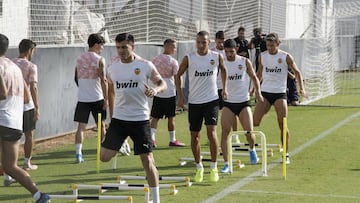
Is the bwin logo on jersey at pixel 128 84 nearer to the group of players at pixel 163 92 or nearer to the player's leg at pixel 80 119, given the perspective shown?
the group of players at pixel 163 92

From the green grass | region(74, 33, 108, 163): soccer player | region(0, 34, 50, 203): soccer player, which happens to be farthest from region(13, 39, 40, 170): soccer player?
region(0, 34, 50, 203): soccer player

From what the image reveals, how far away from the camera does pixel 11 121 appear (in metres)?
8.26

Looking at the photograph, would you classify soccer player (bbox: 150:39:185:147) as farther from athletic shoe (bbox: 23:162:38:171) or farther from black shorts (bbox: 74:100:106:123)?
athletic shoe (bbox: 23:162:38:171)

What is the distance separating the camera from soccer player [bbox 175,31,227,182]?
10500 mm

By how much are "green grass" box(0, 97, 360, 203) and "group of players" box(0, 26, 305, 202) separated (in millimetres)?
561

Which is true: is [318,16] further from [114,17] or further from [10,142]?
[10,142]

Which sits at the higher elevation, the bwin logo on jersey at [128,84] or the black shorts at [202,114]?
the bwin logo on jersey at [128,84]

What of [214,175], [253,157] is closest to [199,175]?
[214,175]

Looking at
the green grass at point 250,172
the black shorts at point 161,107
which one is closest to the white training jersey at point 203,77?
the green grass at point 250,172

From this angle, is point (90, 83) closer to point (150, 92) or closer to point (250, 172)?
point (250, 172)

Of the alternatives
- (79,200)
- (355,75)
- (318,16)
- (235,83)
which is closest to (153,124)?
(235,83)

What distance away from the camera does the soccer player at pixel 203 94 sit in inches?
413

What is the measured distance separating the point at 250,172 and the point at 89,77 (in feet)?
10.2

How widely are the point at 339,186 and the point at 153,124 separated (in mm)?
4857
